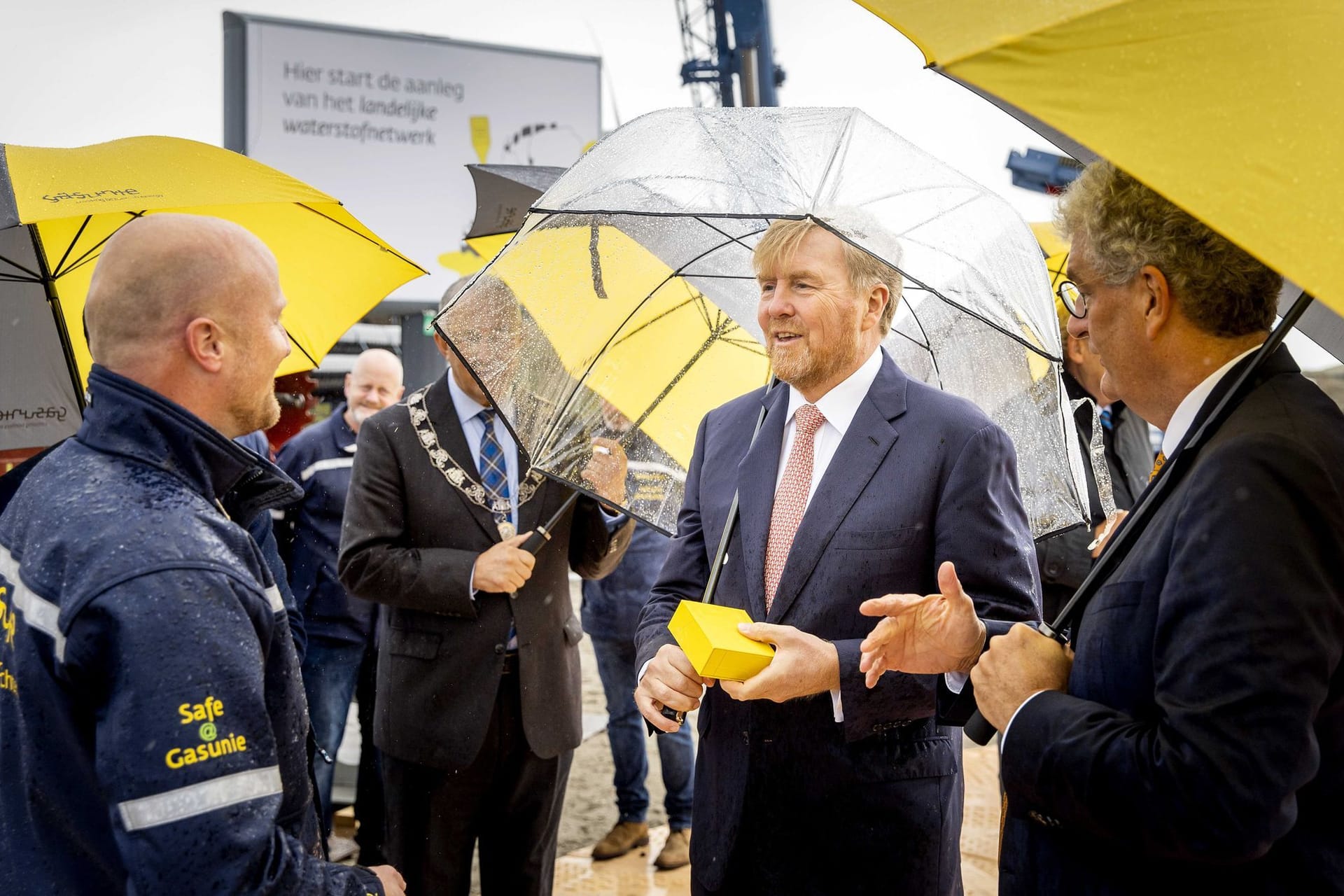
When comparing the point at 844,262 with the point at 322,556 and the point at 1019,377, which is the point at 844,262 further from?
the point at 322,556

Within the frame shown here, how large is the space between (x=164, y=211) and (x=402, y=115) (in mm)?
8443

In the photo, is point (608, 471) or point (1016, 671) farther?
point (608, 471)

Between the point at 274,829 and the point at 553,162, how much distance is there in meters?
10.5

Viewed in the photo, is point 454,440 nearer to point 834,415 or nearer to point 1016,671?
point 834,415

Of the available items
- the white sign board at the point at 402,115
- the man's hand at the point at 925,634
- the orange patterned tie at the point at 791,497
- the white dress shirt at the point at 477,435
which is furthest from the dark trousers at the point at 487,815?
the white sign board at the point at 402,115

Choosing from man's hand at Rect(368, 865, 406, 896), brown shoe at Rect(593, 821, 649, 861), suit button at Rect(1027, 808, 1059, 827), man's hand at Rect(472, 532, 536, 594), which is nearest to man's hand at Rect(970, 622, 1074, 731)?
suit button at Rect(1027, 808, 1059, 827)

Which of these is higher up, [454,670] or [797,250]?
[797,250]

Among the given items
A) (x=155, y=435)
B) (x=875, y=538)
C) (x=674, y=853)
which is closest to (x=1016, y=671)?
(x=875, y=538)

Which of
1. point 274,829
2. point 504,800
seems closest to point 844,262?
point 274,829

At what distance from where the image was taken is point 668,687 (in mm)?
2002

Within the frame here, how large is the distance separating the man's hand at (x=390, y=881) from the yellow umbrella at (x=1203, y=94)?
146 cm

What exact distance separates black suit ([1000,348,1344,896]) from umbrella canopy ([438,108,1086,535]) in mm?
742

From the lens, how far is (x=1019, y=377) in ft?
8.21

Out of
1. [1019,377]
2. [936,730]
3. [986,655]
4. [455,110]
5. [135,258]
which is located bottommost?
[936,730]
